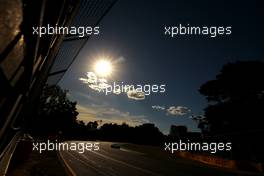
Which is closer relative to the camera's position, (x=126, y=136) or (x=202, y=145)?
(x=202, y=145)

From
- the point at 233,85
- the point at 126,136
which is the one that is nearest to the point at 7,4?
the point at 233,85

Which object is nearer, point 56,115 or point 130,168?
point 130,168

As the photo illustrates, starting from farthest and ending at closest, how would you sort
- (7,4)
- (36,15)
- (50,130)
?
(50,130) → (36,15) → (7,4)

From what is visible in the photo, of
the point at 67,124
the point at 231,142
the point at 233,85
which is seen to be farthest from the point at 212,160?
the point at 67,124

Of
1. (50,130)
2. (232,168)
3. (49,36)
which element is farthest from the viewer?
(50,130)

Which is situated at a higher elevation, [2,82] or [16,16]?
[16,16]

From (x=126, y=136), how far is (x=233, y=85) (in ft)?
317

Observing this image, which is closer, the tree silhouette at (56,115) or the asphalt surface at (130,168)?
the asphalt surface at (130,168)

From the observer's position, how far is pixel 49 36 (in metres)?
3.04

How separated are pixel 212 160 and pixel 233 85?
11588 millimetres

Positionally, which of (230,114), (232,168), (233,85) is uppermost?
(233,85)

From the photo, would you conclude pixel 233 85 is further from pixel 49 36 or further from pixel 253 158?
pixel 49 36

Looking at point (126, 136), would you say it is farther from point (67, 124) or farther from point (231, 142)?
point (231, 142)

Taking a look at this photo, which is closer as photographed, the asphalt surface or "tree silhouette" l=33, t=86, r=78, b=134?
the asphalt surface
